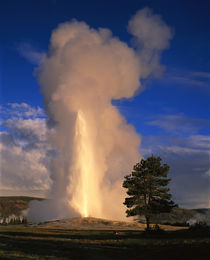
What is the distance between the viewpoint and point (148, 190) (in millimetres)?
43656

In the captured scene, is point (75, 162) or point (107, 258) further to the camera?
point (75, 162)

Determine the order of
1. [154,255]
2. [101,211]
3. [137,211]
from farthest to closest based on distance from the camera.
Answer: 1. [101,211]
2. [137,211]
3. [154,255]

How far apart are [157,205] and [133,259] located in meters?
24.0

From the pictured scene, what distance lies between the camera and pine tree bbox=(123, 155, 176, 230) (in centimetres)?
4344

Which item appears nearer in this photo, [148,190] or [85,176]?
[148,190]

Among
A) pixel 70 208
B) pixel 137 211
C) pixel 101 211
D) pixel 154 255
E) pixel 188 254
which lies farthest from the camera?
pixel 101 211

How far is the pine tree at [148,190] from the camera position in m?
43.4

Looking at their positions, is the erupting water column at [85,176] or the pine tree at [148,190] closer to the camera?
the pine tree at [148,190]

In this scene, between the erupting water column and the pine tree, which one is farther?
the erupting water column

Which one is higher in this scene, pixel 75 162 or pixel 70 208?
pixel 75 162

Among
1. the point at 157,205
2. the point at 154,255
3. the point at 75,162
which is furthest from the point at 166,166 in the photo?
the point at 75,162

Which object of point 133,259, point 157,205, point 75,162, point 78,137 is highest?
point 78,137

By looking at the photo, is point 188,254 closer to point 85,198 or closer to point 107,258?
point 107,258

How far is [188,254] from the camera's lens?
1959cm
